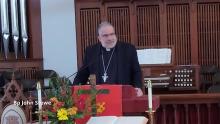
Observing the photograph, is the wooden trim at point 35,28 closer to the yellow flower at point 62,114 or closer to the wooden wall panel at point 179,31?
the wooden wall panel at point 179,31

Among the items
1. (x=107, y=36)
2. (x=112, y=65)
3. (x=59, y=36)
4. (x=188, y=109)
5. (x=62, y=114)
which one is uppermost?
(x=59, y=36)

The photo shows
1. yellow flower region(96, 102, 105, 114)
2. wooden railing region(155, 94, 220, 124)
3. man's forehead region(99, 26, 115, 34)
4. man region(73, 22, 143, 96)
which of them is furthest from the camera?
wooden railing region(155, 94, 220, 124)

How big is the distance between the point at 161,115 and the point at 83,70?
81cm

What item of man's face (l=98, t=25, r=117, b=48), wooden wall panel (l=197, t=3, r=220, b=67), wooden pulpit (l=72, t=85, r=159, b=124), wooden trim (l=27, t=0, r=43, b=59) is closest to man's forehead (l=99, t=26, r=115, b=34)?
man's face (l=98, t=25, r=117, b=48)

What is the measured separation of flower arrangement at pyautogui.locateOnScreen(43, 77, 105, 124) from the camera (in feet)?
7.66

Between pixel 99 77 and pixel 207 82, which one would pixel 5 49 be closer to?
pixel 207 82

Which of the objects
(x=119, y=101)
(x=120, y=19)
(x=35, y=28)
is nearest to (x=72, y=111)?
(x=119, y=101)

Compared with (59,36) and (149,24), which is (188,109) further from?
(59,36)

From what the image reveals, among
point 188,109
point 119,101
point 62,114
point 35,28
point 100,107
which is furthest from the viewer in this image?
point 35,28

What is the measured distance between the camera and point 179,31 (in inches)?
356

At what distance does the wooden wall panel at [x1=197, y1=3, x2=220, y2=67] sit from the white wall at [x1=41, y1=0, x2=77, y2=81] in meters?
2.50

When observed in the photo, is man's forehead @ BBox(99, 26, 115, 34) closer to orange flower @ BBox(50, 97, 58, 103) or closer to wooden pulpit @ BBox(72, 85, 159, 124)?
wooden pulpit @ BBox(72, 85, 159, 124)

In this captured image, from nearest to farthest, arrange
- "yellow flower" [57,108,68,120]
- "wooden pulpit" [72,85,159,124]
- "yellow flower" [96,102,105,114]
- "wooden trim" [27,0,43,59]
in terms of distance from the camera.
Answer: "yellow flower" [57,108,68,120]
"yellow flower" [96,102,105,114]
"wooden pulpit" [72,85,159,124]
"wooden trim" [27,0,43,59]

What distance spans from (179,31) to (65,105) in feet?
22.8
